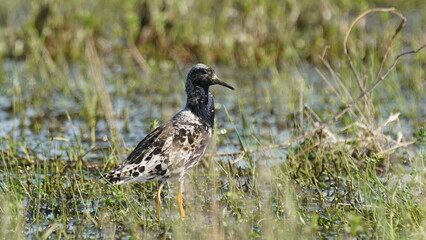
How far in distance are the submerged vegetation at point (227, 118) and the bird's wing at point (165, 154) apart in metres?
0.20

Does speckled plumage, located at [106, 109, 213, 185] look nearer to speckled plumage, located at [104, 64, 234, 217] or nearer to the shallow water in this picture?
speckled plumage, located at [104, 64, 234, 217]

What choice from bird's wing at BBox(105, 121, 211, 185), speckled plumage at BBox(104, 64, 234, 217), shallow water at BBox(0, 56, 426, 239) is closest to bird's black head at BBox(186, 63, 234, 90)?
speckled plumage at BBox(104, 64, 234, 217)

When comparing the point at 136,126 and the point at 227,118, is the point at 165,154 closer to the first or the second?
the point at 136,126

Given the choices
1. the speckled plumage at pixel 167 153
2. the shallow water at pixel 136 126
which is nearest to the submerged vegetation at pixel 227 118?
the shallow water at pixel 136 126

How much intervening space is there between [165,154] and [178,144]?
15cm

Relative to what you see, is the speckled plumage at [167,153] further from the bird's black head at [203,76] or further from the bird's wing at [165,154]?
the bird's black head at [203,76]

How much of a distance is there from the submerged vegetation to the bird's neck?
199mm

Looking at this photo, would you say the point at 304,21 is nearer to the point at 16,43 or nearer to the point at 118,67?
the point at 118,67

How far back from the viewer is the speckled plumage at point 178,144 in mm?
6078

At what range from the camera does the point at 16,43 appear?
11.5 metres

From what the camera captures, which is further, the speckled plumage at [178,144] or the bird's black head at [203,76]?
the bird's black head at [203,76]

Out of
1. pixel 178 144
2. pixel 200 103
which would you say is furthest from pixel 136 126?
pixel 178 144

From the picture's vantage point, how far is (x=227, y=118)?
9.40m

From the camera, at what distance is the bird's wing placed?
19.8 ft
